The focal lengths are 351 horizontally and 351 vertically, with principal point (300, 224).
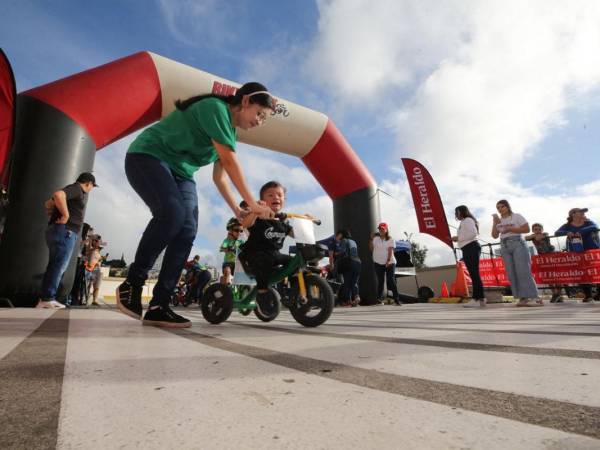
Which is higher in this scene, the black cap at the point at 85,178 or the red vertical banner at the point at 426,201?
the red vertical banner at the point at 426,201

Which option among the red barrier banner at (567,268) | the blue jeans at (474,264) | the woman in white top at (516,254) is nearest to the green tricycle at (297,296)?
the blue jeans at (474,264)

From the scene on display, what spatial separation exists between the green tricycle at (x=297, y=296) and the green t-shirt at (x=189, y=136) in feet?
2.23

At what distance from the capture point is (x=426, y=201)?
9211 mm

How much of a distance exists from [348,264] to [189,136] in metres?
5.26

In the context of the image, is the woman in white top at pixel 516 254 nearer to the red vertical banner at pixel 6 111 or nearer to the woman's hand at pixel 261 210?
the woman's hand at pixel 261 210

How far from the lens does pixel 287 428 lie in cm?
45

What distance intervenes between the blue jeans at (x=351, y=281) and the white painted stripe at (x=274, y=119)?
9.84ft

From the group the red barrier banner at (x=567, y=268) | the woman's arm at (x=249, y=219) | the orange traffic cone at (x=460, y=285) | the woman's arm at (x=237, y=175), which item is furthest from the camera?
the orange traffic cone at (x=460, y=285)

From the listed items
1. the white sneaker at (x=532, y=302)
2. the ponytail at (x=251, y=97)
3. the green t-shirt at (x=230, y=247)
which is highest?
the ponytail at (x=251, y=97)

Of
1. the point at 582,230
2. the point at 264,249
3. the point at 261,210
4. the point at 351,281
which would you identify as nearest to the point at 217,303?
the point at 264,249

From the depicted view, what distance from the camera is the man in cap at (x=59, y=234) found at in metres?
3.81

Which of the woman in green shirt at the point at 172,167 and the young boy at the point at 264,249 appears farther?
the young boy at the point at 264,249

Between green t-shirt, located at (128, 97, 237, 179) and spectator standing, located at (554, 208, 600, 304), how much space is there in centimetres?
652

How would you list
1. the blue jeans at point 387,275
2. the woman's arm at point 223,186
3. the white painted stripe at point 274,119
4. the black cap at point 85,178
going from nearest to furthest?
the woman's arm at point 223,186 < the black cap at point 85,178 < the white painted stripe at point 274,119 < the blue jeans at point 387,275
